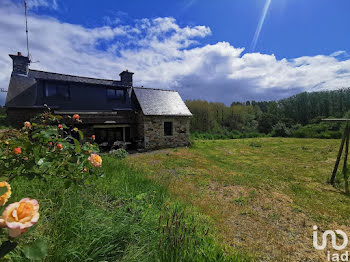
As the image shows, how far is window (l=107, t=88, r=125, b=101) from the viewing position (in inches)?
564

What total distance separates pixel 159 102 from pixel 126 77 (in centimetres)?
412

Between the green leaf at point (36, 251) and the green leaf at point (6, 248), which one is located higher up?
the green leaf at point (6, 248)

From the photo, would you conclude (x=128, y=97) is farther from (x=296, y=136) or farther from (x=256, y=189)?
(x=296, y=136)

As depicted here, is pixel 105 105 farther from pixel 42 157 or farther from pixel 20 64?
pixel 42 157

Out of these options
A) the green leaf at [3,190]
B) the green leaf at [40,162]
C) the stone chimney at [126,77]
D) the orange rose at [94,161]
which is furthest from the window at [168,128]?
the green leaf at [3,190]

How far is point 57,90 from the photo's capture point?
12.1 metres

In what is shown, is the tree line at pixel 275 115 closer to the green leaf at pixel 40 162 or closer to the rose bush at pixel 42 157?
the rose bush at pixel 42 157

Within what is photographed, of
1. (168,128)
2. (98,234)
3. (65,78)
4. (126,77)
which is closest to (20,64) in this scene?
(65,78)

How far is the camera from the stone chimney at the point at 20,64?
11137mm

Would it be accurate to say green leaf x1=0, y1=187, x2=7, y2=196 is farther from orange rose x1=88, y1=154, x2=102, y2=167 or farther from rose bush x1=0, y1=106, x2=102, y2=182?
orange rose x1=88, y1=154, x2=102, y2=167

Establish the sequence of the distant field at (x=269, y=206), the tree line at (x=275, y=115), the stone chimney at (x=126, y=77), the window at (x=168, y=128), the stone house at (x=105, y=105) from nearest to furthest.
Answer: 1. the distant field at (x=269, y=206)
2. the stone house at (x=105, y=105)
3. the window at (x=168, y=128)
4. the stone chimney at (x=126, y=77)
5. the tree line at (x=275, y=115)

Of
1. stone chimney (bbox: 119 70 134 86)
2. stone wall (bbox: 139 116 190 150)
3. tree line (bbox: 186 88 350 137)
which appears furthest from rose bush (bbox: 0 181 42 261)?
tree line (bbox: 186 88 350 137)

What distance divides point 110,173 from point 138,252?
2539mm

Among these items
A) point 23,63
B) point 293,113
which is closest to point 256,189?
point 23,63
